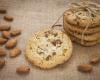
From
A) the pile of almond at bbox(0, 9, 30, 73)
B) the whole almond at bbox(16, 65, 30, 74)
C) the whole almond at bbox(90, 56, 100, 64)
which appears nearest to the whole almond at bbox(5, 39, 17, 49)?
the pile of almond at bbox(0, 9, 30, 73)

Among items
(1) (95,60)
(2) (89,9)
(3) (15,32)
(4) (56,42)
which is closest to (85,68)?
(1) (95,60)

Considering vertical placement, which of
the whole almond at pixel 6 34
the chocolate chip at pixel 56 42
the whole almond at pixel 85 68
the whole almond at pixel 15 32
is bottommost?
the whole almond at pixel 85 68

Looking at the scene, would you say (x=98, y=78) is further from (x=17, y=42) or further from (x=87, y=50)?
(x=17, y=42)

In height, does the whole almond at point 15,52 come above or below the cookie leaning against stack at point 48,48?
below

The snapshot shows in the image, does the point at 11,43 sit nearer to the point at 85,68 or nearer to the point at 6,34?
the point at 6,34

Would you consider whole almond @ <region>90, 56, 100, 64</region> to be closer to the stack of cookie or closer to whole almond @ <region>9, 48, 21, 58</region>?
the stack of cookie

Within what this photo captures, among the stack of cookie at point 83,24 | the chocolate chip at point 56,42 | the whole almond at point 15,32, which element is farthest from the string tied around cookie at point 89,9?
the whole almond at point 15,32

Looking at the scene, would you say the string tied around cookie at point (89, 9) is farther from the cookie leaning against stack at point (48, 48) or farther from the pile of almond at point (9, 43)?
the pile of almond at point (9, 43)
